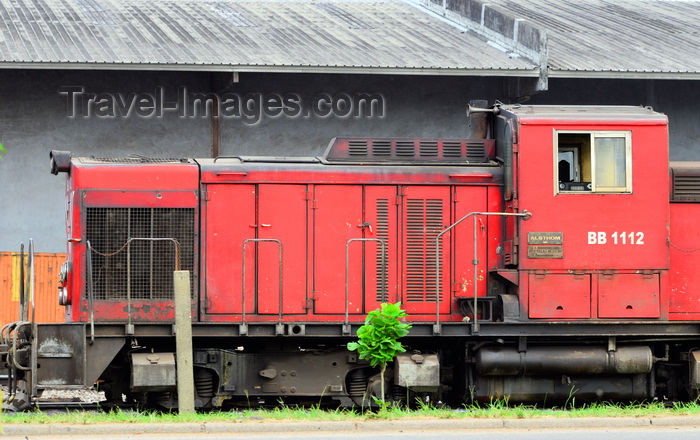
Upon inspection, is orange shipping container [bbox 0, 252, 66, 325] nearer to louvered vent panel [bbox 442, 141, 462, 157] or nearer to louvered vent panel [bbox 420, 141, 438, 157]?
louvered vent panel [bbox 420, 141, 438, 157]

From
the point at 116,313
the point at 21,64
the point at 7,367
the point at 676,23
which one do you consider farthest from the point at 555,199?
the point at 676,23

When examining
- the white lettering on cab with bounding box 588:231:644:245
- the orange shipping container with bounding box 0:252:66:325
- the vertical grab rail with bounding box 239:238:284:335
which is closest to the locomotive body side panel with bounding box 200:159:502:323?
the vertical grab rail with bounding box 239:238:284:335

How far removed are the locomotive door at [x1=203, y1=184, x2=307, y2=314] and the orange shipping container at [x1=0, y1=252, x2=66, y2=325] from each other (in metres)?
7.62

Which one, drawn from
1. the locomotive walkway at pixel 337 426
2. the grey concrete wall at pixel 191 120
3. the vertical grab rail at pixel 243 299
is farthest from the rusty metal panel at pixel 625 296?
the grey concrete wall at pixel 191 120

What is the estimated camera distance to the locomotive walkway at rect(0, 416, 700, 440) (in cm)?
1029

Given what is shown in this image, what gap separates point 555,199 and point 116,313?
5.30 metres

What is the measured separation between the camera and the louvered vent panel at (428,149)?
12.9 meters

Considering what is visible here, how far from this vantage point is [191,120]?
20.0m

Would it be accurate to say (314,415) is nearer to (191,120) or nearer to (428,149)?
(428,149)

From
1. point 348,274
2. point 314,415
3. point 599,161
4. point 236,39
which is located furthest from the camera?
point 236,39

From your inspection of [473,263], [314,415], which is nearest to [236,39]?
[473,263]

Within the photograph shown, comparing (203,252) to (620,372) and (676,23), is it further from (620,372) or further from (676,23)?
(676,23)

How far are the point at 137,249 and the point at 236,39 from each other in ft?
29.8

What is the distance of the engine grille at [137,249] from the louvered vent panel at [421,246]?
261cm
